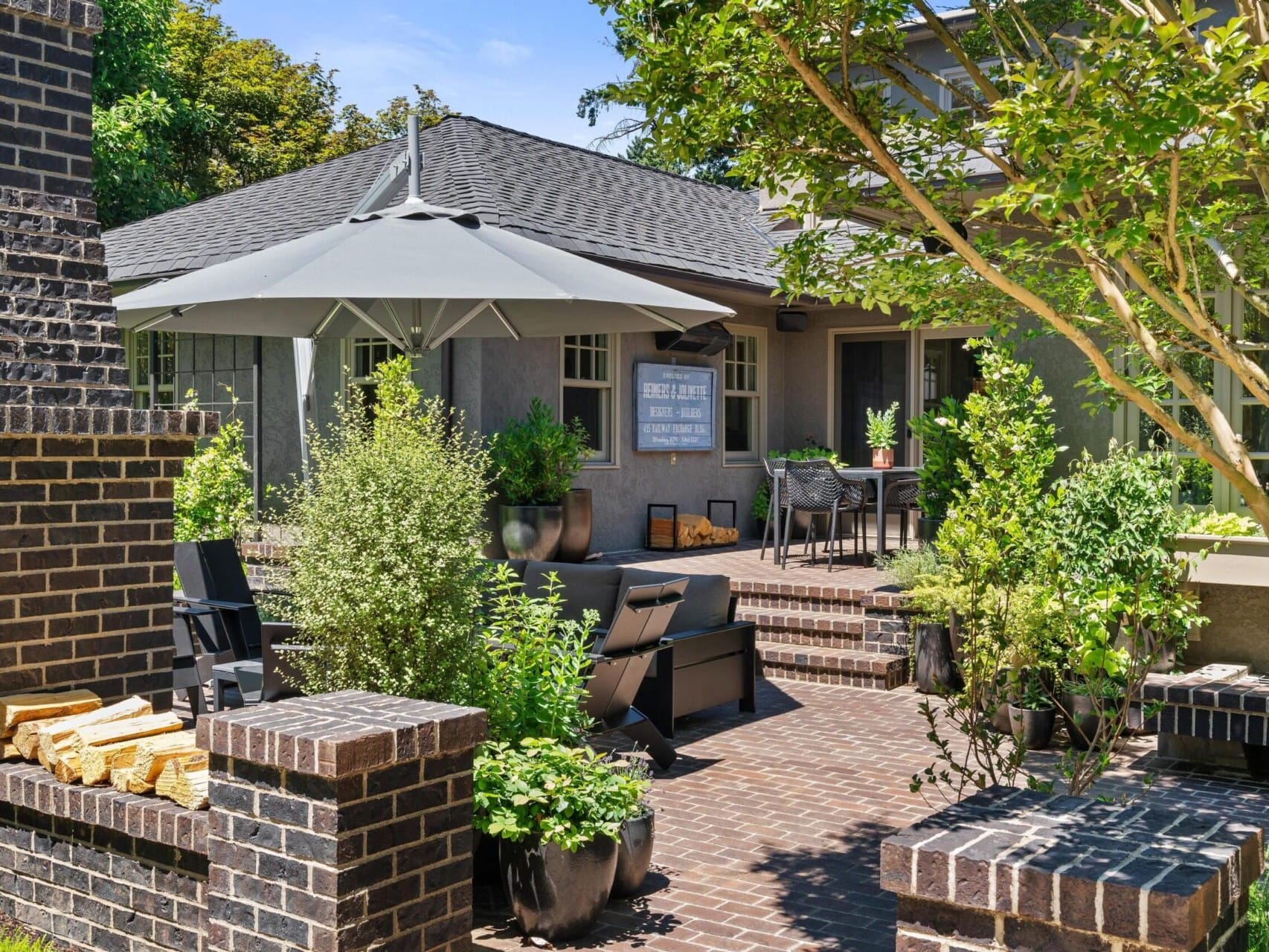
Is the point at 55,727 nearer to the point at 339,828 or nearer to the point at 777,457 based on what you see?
the point at 339,828

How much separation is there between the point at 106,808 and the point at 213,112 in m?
24.7

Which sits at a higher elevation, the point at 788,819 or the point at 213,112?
the point at 213,112

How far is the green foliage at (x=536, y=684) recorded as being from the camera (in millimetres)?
4746

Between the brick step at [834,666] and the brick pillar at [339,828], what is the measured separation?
558 centimetres

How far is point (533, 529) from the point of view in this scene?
10.9 m

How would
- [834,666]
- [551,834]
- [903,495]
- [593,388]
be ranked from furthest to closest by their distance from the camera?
[593,388]
[903,495]
[834,666]
[551,834]

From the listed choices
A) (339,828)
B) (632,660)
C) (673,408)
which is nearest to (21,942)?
(339,828)

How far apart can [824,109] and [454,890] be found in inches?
119

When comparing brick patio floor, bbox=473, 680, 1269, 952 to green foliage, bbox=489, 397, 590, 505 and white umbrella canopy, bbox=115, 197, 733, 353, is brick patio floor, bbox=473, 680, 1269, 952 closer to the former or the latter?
white umbrella canopy, bbox=115, 197, 733, 353

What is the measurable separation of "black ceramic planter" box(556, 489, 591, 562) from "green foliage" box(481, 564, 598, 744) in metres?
5.95

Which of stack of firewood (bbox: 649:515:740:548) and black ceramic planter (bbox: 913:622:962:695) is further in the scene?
stack of firewood (bbox: 649:515:740:548)

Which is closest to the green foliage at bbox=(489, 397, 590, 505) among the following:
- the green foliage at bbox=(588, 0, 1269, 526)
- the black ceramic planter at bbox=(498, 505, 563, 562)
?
the black ceramic planter at bbox=(498, 505, 563, 562)

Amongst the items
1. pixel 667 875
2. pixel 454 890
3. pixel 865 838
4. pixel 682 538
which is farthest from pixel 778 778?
pixel 682 538

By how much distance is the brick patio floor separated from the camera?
4.26 meters
